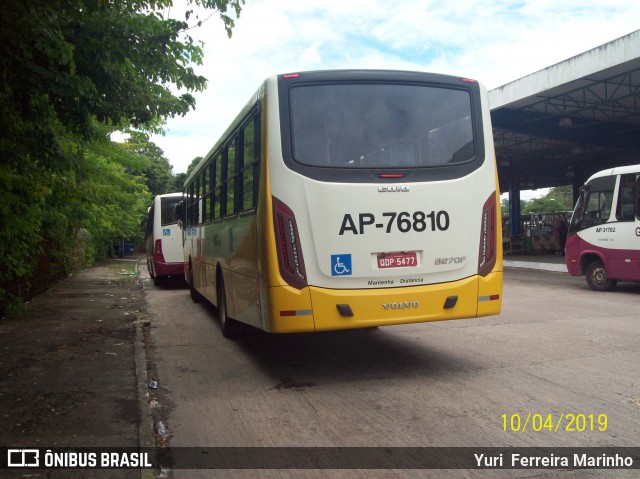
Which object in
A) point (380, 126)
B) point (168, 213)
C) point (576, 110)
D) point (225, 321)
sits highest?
point (576, 110)

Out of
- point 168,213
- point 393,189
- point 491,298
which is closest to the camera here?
point 393,189

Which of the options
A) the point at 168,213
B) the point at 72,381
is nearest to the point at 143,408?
the point at 72,381

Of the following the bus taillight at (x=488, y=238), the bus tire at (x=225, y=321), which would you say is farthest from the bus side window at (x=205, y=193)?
the bus taillight at (x=488, y=238)

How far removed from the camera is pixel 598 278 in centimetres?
1516

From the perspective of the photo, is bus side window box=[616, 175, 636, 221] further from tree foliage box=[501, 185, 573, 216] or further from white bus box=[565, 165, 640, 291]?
tree foliage box=[501, 185, 573, 216]

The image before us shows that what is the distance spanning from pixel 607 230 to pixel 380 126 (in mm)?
10060

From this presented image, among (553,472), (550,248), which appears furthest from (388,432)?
(550,248)

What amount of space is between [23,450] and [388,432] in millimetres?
2740

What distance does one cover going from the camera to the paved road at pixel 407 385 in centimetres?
483

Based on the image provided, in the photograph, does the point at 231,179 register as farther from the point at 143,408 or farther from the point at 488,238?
the point at 143,408

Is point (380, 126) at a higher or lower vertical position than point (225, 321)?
higher

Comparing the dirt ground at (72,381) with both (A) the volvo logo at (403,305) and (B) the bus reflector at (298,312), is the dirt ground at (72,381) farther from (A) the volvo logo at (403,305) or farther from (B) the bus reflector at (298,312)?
(A) the volvo logo at (403,305)

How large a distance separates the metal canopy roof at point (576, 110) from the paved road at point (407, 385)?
30.4 feet

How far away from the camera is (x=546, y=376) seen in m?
6.52
